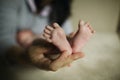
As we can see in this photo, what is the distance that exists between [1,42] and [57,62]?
217 mm

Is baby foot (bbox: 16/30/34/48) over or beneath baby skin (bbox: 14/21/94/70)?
over

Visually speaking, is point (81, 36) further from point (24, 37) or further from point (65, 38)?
point (24, 37)

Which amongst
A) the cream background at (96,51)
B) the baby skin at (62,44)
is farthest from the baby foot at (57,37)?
the cream background at (96,51)

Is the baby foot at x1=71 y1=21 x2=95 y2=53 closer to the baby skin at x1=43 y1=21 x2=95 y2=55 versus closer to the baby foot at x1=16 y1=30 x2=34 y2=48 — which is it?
the baby skin at x1=43 y1=21 x2=95 y2=55

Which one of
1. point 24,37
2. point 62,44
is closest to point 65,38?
point 62,44

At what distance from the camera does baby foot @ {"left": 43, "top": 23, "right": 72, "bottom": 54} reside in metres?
0.67

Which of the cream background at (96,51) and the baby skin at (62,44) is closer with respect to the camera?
the baby skin at (62,44)

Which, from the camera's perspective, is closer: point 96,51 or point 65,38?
point 65,38

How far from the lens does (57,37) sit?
67 centimetres

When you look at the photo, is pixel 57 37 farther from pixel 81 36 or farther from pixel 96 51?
pixel 96 51

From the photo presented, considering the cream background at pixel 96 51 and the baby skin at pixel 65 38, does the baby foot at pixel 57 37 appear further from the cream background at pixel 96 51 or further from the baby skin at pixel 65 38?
the cream background at pixel 96 51

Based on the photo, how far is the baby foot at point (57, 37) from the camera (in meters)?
0.67

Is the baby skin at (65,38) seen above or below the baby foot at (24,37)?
below

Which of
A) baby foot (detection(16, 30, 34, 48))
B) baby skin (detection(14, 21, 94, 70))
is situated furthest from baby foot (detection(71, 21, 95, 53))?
baby foot (detection(16, 30, 34, 48))
